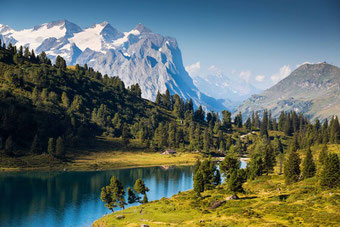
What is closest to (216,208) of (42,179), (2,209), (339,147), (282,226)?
(282,226)

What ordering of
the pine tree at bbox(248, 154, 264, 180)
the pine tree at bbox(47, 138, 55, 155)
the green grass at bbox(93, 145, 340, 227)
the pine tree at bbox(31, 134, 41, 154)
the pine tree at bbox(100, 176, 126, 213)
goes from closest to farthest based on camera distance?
the green grass at bbox(93, 145, 340, 227) < the pine tree at bbox(100, 176, 126, 213) < the pine tree at bbox(248, 154, 264, 180) < the pine tree at bbox(31, 134, 41, 154) < the pine tree at bbox(47, 138, 55, 155)

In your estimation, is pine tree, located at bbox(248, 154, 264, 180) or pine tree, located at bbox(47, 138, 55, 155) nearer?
pine tree, located at bbox(248, 154, 264, 180)

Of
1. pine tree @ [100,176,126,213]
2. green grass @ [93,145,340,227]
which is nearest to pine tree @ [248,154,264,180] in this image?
green grass @ [93,145,340,227]

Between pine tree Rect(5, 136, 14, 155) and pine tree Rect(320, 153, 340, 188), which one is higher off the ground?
pine tree Rect(5, 136, 14, 155)

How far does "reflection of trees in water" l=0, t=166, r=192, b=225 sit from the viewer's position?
352ft

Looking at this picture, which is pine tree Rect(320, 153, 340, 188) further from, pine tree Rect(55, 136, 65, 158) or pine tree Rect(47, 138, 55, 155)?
pine tree Rect(47, 138, 55, 155)

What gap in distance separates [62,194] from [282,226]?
333 ft

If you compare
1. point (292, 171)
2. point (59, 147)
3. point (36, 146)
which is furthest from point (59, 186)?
point (292, 171)

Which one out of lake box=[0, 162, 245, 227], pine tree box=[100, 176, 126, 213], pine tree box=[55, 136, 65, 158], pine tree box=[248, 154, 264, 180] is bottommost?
lake box=[0, 162, 245, 227]

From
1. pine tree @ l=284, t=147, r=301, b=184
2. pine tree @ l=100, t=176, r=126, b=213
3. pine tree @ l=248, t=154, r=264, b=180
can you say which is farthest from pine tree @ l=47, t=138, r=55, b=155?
pine tree @ l=284, t=147, r=301, b=184

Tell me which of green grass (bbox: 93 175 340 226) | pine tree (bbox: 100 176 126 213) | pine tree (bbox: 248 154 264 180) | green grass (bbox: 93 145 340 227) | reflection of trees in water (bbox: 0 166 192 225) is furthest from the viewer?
pine tree (bbox: 248 154 264 180)

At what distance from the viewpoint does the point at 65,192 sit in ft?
431

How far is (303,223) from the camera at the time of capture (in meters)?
57.1

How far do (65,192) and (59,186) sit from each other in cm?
1172
